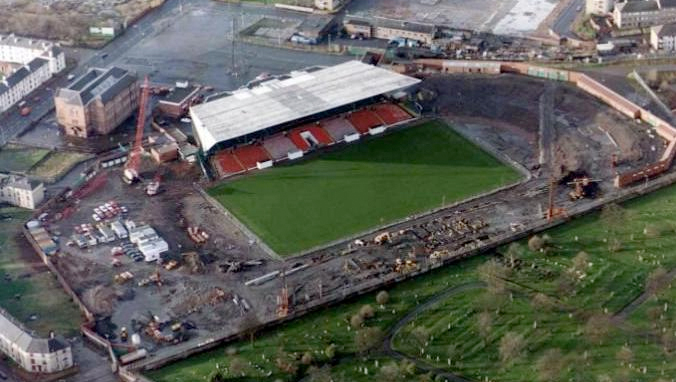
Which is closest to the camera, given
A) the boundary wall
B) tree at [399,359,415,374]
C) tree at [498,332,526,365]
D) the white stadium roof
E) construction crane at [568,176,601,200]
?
tree at [399,359,415,374]

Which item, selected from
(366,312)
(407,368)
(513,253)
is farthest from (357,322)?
(513,253)

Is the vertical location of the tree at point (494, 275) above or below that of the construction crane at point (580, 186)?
below

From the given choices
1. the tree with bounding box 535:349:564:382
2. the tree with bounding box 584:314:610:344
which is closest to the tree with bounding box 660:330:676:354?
the tree with bounding box 584:314:610:344

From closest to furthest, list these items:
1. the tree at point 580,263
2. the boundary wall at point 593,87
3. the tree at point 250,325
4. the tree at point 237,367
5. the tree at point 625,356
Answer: the tree at point 237,367 < the tree at point 625,356 < the tree at point 250,325 < the tree at point 580,263 < the boundary wall at point 593,87

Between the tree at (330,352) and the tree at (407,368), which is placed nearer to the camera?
the tree at (407,368)

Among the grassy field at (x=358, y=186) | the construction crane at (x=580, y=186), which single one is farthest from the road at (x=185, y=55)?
the construction crane at (x=580, y=186)

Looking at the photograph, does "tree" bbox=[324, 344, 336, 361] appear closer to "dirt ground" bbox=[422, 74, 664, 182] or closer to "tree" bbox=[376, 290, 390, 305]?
"tree" bbox=[376, 290, 390, 305]

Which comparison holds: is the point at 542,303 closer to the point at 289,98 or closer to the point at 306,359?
the point at 306,359

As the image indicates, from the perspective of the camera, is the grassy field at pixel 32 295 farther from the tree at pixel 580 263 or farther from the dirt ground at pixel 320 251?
the tree at pixel 580 263
